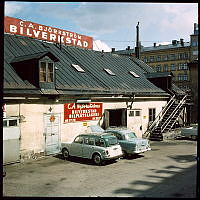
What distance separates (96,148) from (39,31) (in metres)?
16.4

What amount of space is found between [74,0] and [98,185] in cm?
855

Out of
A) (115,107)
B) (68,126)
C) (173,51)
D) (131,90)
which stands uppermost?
(173,51)

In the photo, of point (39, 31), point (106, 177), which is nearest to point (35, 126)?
point (106, 177)

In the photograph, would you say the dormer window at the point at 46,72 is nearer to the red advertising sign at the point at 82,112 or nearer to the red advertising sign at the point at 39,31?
the red advertising sign at the point at 82,112

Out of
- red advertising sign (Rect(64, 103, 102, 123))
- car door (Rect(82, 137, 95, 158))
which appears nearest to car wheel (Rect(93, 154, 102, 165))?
car door (Rect(82, 137, 95, 158))

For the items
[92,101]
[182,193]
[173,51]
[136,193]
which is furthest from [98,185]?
[173,51]

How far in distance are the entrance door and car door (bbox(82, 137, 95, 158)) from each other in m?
3.11

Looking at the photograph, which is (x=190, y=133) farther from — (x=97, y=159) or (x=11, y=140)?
(x=11, y=140)

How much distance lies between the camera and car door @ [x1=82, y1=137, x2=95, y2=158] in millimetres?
14672

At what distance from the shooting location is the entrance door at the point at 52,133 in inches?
659

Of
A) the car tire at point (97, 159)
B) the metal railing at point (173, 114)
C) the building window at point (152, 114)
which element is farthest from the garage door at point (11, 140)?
the building window at point (152, 114)

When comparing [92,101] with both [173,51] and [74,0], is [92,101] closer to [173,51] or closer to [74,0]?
[74,0]

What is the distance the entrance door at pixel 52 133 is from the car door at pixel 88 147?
3113 mm

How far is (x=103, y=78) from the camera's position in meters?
23.2
